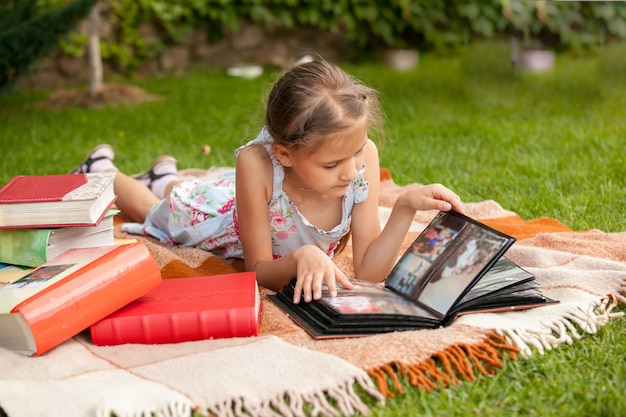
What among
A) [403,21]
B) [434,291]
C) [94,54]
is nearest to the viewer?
[434,291]

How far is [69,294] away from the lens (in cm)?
190

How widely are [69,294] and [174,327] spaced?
0.88 ft

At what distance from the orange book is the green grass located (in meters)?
0.67

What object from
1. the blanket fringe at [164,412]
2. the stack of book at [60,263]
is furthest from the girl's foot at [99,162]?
the blanket fringe at [164,412]

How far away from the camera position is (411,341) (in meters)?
1.88

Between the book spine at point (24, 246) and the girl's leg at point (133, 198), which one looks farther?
the girl's leg at point (133, 198)

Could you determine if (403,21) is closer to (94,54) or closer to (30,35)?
(94,54)

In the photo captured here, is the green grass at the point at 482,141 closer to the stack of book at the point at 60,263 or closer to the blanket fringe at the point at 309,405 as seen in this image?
the blanket fringe at the point at 309,405

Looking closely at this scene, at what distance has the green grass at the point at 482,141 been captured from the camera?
1.76 metres

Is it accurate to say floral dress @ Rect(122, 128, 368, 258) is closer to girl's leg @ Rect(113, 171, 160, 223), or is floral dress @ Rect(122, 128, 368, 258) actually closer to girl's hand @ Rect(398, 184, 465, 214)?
girl's leg @ Rect(113, 171, 160, 223)

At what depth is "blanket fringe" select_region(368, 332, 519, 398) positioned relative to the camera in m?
1.76

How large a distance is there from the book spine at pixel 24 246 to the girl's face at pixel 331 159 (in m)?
0.74

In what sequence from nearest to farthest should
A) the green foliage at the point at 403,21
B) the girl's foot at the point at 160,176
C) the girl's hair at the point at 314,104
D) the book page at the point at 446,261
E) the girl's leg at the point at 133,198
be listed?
the book page at the point at 446,261 < the girl's hair at the point at 314,104 < the girl's leg at the point at 133,198 < the girl's foot at the point at 160,176 < the green foliage at the point at 403,21

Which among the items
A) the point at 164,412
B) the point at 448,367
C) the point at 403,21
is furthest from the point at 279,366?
the point at 403,21
